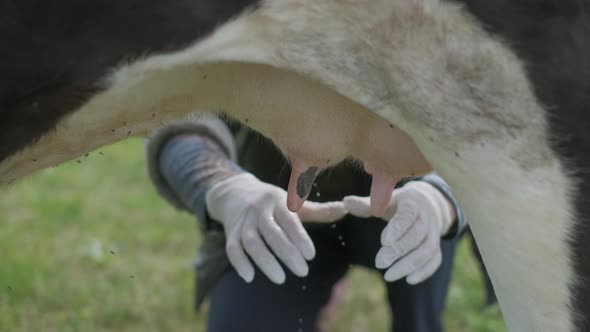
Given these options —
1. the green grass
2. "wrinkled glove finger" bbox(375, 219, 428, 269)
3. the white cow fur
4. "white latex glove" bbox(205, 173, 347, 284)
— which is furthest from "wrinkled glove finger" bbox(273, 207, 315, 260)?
the green grass

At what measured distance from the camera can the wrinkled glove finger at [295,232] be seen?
1.29 m

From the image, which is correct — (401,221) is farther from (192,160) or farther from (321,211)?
(192,160)

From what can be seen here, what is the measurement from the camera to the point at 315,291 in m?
1.62

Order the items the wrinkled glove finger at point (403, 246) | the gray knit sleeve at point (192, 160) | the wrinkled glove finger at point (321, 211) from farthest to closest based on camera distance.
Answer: the gray knit sleeve at point (192, 160) < the wrinkled glove finger at point (321, 211) < the wrinkled glove finger at point (403, 246)

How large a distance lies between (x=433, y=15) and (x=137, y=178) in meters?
2.51

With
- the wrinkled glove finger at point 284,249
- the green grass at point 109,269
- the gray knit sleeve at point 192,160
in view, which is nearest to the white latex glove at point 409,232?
the wrinkled glove finger at point 284,249

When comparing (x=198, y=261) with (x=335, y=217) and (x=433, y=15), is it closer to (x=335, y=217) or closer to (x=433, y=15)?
(x=335, y=217)

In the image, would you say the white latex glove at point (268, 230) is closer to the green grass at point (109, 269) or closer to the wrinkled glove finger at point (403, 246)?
the wrinkled glove finger at point (403, 246)

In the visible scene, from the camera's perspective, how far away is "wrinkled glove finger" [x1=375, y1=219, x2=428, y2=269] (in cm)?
123

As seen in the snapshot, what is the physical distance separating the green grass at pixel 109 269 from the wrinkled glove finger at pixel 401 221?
810 mm

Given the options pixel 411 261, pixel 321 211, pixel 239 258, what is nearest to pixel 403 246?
pixel 411 261

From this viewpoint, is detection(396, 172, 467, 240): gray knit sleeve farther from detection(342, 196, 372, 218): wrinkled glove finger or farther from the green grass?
the green grass

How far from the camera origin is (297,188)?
1.03m

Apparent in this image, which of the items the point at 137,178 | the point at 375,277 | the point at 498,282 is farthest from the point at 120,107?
the point at 137,178
